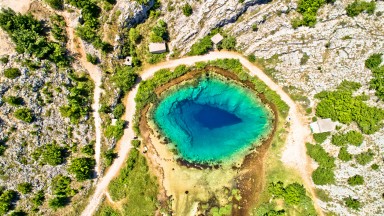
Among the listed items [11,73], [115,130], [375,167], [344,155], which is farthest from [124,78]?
[375,167]

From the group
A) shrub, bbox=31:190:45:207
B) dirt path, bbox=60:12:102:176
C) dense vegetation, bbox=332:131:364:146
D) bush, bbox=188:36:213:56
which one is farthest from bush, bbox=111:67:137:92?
dense vegetation, bbox=332:131:364:146

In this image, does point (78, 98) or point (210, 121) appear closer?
point (78, 98)

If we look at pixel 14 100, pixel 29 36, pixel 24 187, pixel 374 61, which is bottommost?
pixel 24 187

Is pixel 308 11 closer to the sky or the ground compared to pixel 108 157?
closer to the sky

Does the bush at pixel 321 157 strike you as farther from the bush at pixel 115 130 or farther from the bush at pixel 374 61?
the bush at pixel 115 130

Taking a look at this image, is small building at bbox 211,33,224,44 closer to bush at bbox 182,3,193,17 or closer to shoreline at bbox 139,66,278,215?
shoreline at bbox 139,66,278,215

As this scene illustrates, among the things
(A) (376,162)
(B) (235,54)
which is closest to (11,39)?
(B) (235,54)

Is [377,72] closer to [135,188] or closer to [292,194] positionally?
[292,194]

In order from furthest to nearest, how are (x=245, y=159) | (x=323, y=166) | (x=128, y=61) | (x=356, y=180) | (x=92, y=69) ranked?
(x=245, y=159)
(x=128, y=61)
(x=323, y=166)
(x=92, y=69)
(x=356, y=180)
